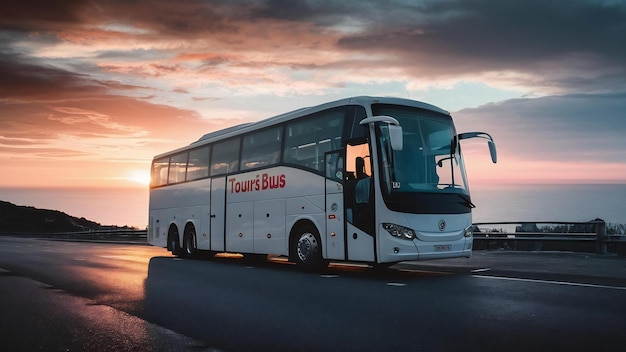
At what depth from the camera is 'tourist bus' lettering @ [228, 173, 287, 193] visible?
14758 millimetres

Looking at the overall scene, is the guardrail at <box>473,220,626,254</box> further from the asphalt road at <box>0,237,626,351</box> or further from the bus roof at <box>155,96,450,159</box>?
the bus roof at <box>155,96,450,159</box>

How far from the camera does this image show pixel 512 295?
8.73 m

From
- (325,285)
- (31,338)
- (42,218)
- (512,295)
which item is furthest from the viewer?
(42,218)

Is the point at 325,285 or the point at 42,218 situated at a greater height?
the point at 42,218

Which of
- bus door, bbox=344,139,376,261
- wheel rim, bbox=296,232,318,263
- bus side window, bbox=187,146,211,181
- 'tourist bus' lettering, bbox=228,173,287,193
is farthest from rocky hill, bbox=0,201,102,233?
bus door, bbox=344,139,376,261

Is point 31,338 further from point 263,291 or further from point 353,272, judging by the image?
point 353,272

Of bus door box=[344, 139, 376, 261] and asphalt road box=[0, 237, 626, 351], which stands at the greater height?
bus door box=[344, 139, 376, 261]

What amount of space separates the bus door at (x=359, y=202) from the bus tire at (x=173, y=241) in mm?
9790

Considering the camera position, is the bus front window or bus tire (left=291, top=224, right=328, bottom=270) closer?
the bus front window

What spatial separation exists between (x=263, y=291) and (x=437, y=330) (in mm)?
4234

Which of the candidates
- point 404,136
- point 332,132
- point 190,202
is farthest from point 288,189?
point 190,202

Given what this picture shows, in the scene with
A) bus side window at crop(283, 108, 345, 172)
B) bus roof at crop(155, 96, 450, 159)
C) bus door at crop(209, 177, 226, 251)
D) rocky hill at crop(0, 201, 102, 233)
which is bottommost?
bus door at crop(209, 177, 226, 251)

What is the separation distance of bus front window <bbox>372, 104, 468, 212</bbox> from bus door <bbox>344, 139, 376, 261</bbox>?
39cm

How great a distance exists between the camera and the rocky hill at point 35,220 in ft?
300
